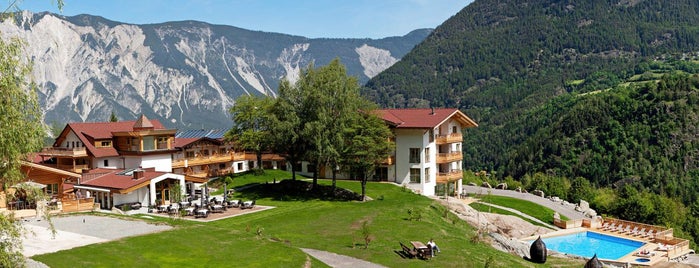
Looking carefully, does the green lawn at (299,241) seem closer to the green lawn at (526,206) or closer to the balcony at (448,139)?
the balcony at (448,139)

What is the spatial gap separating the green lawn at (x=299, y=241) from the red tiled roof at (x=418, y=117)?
12.9 meters

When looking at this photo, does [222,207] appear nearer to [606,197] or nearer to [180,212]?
[180,212]

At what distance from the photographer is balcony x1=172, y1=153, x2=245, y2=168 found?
62656 mm

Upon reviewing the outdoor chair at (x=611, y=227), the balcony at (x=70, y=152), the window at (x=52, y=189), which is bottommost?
the outdoor chair at (x=611, y=227)

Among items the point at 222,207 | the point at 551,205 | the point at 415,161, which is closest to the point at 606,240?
the point at 551,205

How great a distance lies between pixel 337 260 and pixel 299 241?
4.73m

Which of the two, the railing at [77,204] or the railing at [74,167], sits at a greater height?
the railing at [74,167]

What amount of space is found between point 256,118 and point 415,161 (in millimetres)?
19933

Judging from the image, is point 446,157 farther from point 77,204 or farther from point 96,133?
point 77,204

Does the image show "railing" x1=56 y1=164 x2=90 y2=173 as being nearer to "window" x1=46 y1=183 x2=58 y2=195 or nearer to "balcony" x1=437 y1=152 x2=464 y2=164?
"window" x1=46 y1=183 x2=58 y2=195

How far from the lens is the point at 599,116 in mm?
148625

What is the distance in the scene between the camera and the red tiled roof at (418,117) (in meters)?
57.1

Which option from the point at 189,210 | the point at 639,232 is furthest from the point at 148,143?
the point at 639,232

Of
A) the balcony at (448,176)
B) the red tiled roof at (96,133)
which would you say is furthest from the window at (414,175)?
the red tiled roof at (96,133)
